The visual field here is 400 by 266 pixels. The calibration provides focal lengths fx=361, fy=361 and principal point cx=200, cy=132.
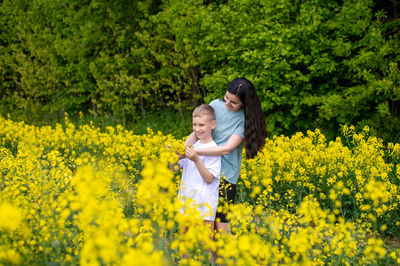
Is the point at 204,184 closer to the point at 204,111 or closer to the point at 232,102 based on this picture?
the point at 204,111

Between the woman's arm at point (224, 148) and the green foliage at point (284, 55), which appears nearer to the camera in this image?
the woman's arm at point (224, 148)

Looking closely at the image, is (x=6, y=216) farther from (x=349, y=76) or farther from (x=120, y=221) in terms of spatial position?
(x=349, y=76)

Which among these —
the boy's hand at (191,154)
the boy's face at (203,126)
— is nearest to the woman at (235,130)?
the boy's face at (203,126)

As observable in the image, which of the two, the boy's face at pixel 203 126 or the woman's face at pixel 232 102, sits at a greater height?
the woman's face at pixel 232 102

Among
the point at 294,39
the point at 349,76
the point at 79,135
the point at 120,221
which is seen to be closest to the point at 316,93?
the point at 349,76

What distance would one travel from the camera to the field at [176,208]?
1898mm

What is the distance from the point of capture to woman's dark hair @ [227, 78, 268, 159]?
9.93 ft

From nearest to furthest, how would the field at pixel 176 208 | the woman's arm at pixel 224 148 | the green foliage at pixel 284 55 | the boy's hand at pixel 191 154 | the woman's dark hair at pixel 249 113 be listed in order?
the field at pixel 176 208, the boy's hand at pixel 191 154, the woman's arm at pixel 224 148, the woman's dark hair at pixel 249 113, the green foliage at pixel 284 55

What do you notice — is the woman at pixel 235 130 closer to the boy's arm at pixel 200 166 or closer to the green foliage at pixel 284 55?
the boy's arm at pixel 200 166

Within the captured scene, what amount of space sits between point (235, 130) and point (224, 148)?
0.76ft

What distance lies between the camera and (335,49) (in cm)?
696

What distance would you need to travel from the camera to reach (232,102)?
3.09m

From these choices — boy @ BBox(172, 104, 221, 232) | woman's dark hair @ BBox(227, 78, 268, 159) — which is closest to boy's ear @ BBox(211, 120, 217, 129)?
boy @ BBox(172, 104, 221, 232)

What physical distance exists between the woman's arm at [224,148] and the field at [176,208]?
0.74ft
